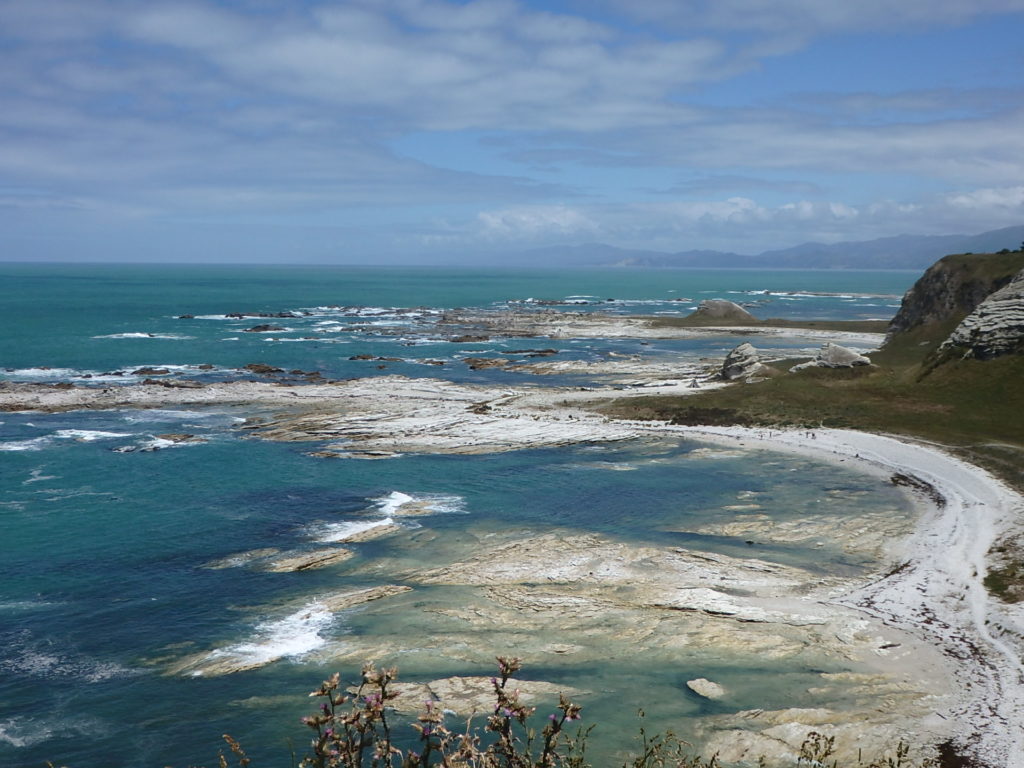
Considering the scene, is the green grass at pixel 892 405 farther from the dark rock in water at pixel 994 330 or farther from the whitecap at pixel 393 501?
the whitecap at pixel 393 501

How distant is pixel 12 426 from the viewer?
5866 cm

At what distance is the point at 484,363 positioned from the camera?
92062 mm

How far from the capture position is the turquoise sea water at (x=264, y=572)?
830 inches

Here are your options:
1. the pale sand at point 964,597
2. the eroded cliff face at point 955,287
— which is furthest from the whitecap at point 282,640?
the eroded cliff face at point 955,287

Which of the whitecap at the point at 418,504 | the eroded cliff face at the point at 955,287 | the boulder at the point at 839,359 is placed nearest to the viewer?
the whitecap at the point at 418,504

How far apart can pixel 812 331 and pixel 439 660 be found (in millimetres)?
116082

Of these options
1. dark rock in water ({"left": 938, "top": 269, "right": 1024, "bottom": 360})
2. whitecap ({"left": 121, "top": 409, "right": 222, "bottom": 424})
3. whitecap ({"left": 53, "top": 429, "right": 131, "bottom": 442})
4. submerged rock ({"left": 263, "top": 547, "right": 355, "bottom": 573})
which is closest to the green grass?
dark rock in water ({"left": 938, "top": 269, "right": 1024, "bottom": 360})

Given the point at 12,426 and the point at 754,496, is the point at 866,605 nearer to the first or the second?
the point at 754,496

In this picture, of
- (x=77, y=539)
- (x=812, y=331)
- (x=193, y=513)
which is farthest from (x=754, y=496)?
(x=812, y=331)

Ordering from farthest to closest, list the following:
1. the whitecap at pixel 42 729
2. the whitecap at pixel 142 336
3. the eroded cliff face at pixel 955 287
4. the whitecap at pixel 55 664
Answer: the whitecap at pixel 142 336
the eroded cliff face at pixel 955 287
the whitecap at pixel 55 664
the whitecap at pixel 42 729

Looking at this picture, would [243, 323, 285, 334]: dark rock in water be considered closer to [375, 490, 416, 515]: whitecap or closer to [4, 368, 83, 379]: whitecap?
[4, 368, 83, 379]: whitecap

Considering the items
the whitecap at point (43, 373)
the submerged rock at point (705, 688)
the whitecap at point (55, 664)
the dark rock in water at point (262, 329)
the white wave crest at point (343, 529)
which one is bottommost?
the whitecap at point (55, 664)

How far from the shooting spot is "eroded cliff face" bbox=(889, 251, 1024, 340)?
7769 centimetres

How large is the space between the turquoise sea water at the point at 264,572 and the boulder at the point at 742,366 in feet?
71.1
